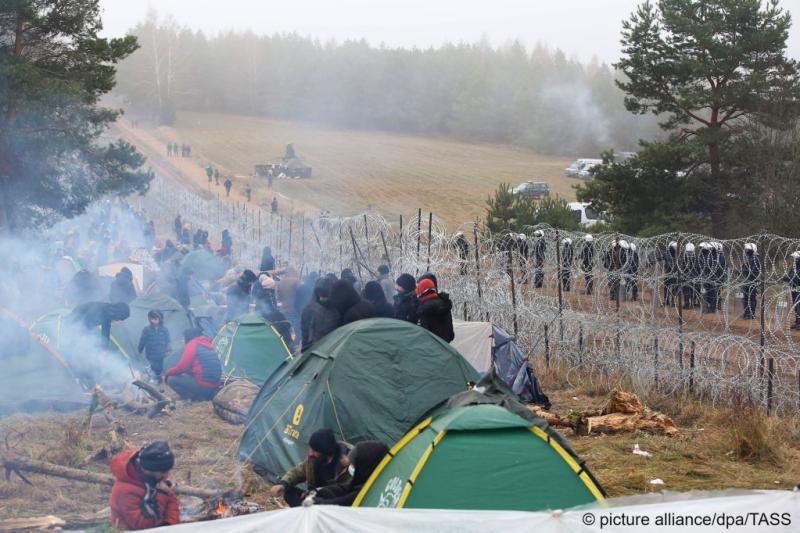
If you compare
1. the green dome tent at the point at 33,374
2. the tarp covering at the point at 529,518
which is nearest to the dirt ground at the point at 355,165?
the green dome tent at the point at 33,374

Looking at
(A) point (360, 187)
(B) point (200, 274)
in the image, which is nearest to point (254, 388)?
(B) point (200, 274)

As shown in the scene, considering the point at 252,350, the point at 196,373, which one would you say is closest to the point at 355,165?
the point at 252,350

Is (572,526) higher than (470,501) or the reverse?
higher

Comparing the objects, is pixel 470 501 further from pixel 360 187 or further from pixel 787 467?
pixel 360 187

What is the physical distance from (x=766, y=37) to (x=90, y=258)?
17736mm

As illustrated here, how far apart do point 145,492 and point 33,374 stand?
5.99 meters

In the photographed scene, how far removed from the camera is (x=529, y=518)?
12.8ft

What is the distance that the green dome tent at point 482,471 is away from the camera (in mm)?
5973

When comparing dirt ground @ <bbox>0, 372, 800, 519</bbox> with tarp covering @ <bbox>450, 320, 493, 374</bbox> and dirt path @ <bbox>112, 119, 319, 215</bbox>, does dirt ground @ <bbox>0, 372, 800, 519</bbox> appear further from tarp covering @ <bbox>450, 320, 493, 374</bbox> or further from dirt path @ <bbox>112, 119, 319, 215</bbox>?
dirt path @ <bbox>112, 119, 319, 215</bbox>

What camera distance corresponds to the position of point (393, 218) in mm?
45938

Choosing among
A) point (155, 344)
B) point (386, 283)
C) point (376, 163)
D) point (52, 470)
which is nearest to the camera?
point (52, 470)

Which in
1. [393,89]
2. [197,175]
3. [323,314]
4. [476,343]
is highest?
[393,89]

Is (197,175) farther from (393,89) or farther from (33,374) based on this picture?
(33,374)

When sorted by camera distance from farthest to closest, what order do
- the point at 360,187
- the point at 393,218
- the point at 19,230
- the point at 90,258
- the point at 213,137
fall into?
the point at 213,137, the point at 360,187, the point at 393,218, the point at 90,258, the point at 19,230
